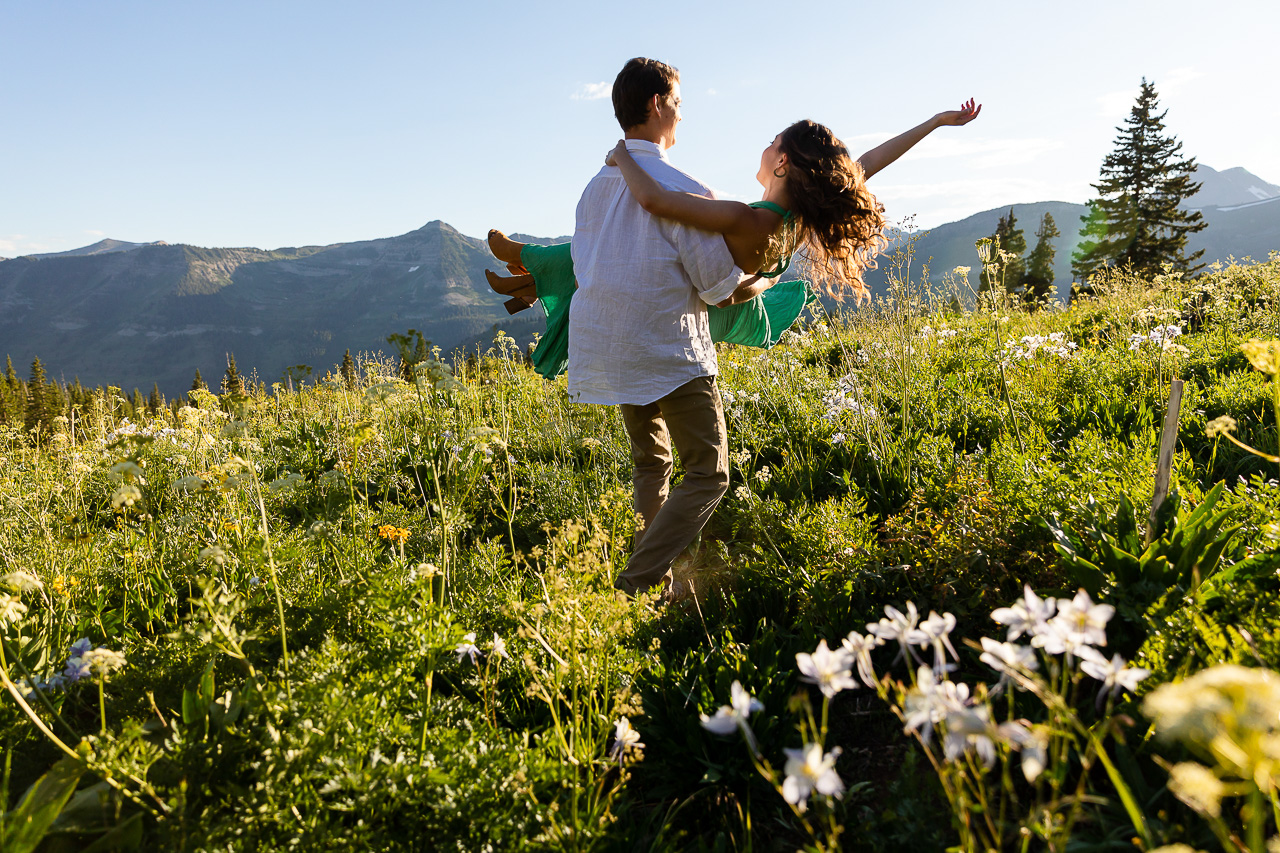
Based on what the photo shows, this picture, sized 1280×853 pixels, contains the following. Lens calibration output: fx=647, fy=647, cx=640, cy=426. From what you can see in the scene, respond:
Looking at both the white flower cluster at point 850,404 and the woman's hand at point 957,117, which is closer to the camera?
the woman's hand at point 957,117

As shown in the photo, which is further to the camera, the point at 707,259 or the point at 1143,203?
the point at 1143,203

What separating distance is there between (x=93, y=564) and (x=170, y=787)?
225 cm

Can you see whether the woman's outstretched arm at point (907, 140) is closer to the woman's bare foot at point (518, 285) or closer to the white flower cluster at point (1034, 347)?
the woman's bare foot at point (518, 285)

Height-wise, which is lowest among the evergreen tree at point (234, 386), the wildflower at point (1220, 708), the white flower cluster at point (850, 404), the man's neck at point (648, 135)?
the white flower cluster at point (850, 404)

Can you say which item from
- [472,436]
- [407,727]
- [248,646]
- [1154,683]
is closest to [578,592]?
[407,727]

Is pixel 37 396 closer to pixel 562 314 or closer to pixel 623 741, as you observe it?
pixel 562 314

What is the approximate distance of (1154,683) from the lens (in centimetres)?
172

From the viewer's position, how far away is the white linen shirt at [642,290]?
2.72m

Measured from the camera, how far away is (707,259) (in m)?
2.70

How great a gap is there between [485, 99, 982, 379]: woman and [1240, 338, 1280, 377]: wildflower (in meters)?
1.44

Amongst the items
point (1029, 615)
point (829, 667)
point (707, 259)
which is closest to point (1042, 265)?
point (707, 259)

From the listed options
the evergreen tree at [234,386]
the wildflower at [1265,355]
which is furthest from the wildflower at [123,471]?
the wildflower at [1265,355]

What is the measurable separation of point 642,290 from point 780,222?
638mm

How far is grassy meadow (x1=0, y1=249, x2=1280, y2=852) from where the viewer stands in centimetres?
130
